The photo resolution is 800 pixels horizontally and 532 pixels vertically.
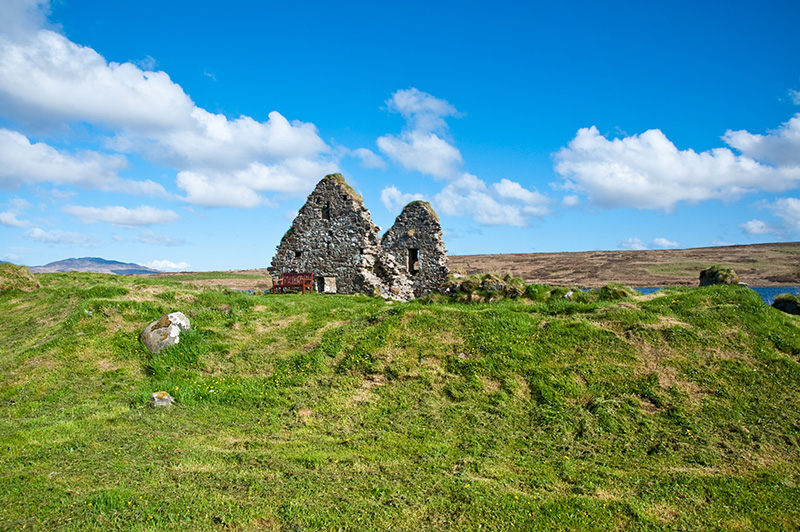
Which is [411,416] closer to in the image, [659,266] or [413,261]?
[413,261]

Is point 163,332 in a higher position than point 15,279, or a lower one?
lower

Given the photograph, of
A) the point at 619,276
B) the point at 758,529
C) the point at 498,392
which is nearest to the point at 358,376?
the point at 498,392

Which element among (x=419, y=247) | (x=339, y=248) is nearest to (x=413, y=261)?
(x=419, y=247)

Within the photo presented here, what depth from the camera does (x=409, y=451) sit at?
28.0 ft

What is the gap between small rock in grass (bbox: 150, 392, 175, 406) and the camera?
421 inches

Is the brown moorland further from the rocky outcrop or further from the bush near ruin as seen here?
the bush near ruin

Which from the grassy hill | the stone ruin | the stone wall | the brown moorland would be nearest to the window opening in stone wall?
the stone ruin

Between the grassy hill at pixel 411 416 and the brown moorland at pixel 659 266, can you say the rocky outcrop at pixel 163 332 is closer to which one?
the grassy hill at pixel 411 416

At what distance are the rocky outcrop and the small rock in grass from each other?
9.80 ft

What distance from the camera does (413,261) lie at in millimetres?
28453

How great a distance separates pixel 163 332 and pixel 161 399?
146 inches

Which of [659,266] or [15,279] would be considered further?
[659,266]

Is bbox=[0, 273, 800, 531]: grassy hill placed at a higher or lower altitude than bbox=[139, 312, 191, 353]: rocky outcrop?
lower

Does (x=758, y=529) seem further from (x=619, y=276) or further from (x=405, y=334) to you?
Answer: (x=619, y=276)
